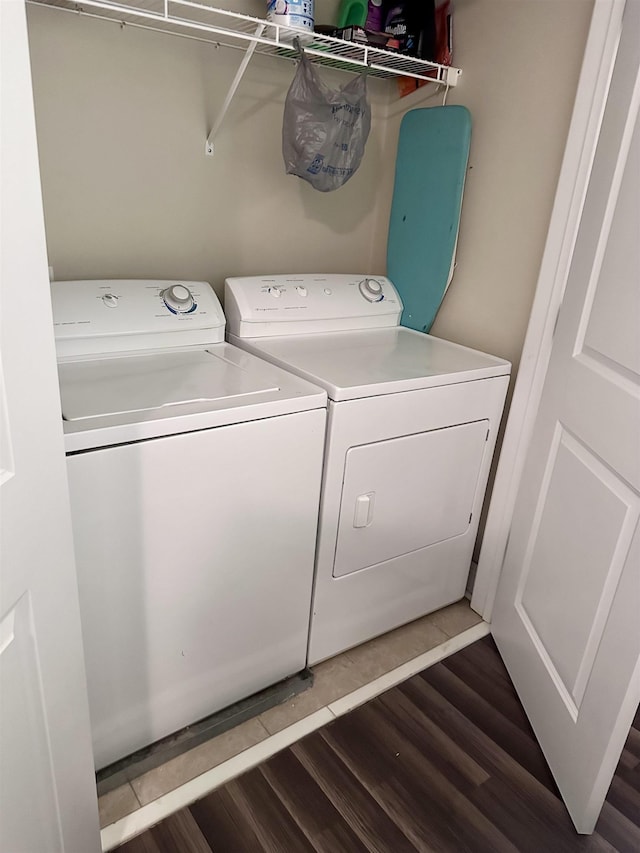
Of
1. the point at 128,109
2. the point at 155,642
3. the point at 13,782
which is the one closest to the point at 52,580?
the point at 13,782

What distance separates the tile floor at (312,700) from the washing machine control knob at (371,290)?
3.73 feet

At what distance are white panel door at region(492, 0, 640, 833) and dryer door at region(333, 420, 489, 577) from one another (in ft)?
0.75

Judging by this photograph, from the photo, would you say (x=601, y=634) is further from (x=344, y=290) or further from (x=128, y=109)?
(x=128, y=109)

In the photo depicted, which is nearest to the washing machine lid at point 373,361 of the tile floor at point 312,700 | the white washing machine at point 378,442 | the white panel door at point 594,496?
the white washing machine at point 378,442

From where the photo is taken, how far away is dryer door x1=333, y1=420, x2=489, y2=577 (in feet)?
5.29

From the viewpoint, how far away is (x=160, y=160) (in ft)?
5.87

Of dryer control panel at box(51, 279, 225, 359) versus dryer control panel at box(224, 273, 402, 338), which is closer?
dryer control panel at box(51, 279, 225, 359)

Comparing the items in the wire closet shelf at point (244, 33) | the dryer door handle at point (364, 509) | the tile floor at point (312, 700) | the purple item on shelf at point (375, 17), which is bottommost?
the tile floor at point (312, 700)

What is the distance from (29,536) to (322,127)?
1457 millimetres

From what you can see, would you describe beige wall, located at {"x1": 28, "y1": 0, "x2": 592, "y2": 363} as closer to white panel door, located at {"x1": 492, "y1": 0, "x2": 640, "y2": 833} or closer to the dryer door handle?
white panel door, located at {"x1": 492, "y1": 0, "x2": 640, "y2": 833}

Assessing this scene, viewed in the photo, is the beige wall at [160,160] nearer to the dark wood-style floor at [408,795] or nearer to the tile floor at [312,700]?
the tile floor at [312,700]

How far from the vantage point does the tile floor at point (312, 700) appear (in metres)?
1.42

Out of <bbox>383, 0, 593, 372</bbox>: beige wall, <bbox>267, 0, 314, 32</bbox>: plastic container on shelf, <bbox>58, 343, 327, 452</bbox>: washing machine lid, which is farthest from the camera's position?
<bbox>383, 0, 593, 372</bbox>: beige wall

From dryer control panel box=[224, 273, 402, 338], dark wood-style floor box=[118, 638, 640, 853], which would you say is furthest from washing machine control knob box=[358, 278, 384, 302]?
dark wood-style floor box=[118, 638, 640, 853]
